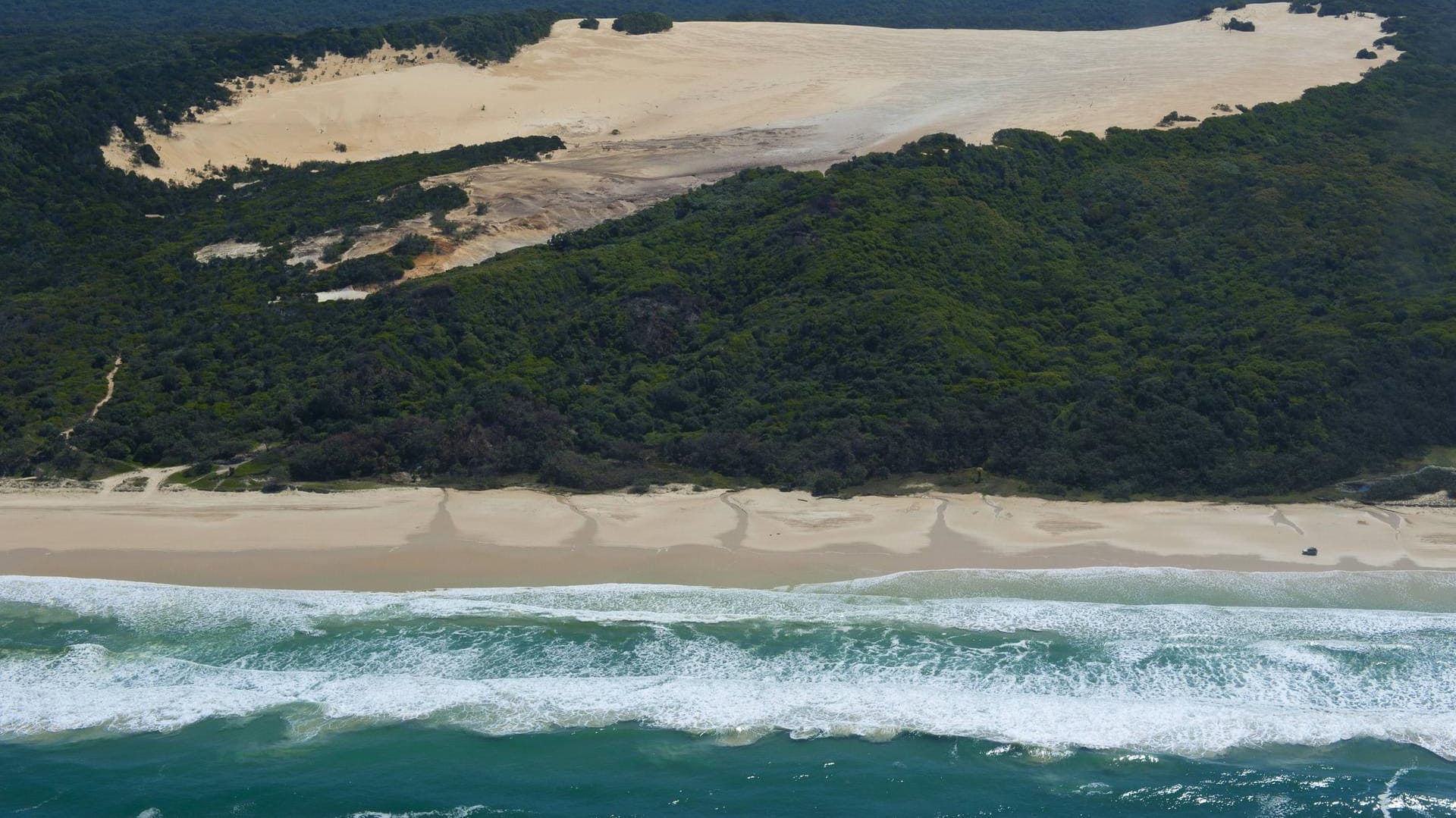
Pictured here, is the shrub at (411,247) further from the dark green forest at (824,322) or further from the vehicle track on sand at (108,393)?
the vehicle track on sand at (108,393)

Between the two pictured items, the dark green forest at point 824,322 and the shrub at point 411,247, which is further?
the shrub at point 411,247

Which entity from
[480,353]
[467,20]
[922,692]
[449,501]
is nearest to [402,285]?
[480,353]

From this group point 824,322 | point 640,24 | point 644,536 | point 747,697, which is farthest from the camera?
point 640,24

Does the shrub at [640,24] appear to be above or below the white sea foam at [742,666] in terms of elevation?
above

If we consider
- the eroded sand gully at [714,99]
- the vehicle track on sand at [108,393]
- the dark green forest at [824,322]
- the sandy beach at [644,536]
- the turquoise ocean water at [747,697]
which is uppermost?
the eroded sand gully at [714,99]

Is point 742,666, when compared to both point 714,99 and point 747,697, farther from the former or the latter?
point 714,99

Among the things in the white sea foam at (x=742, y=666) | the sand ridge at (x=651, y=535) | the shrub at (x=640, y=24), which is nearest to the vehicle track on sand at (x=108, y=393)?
the sand ridge at (x=651, y=535)

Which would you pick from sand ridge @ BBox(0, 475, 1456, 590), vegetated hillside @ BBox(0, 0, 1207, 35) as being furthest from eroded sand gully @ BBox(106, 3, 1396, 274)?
sand ridge @ BBox(0, 475, 1456, 590)

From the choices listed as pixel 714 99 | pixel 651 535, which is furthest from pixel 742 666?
pixel 714 99
